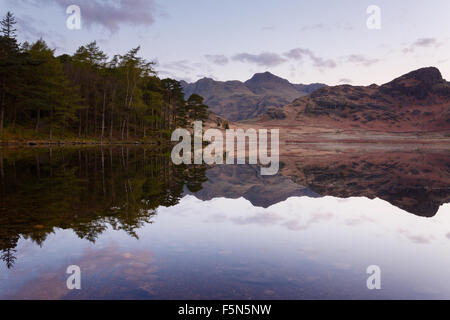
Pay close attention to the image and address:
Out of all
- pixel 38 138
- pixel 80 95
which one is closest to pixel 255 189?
pixel 38 138

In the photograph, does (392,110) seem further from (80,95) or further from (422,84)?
(80,95)

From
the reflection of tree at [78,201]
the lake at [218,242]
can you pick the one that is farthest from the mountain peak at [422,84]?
the reflection of tree at [78,201]

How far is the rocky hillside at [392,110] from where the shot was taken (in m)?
171

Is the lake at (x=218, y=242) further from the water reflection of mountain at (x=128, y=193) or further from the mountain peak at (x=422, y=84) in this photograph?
the mountain peak at (x=422, y=84)

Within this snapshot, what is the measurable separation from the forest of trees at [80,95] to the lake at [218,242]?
147 feet

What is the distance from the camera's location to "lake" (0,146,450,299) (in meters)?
5.88

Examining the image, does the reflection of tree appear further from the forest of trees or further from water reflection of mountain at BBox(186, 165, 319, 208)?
the forest of trees

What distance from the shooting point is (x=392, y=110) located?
7343 inches

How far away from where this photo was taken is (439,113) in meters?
170

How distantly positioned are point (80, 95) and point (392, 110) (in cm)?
17673

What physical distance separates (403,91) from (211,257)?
738 feet

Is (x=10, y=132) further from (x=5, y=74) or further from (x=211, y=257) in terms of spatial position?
(x=211, y=257)

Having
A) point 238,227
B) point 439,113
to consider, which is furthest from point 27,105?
point 439,113

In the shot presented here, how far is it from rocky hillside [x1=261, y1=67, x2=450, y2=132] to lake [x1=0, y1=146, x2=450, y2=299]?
166 m
